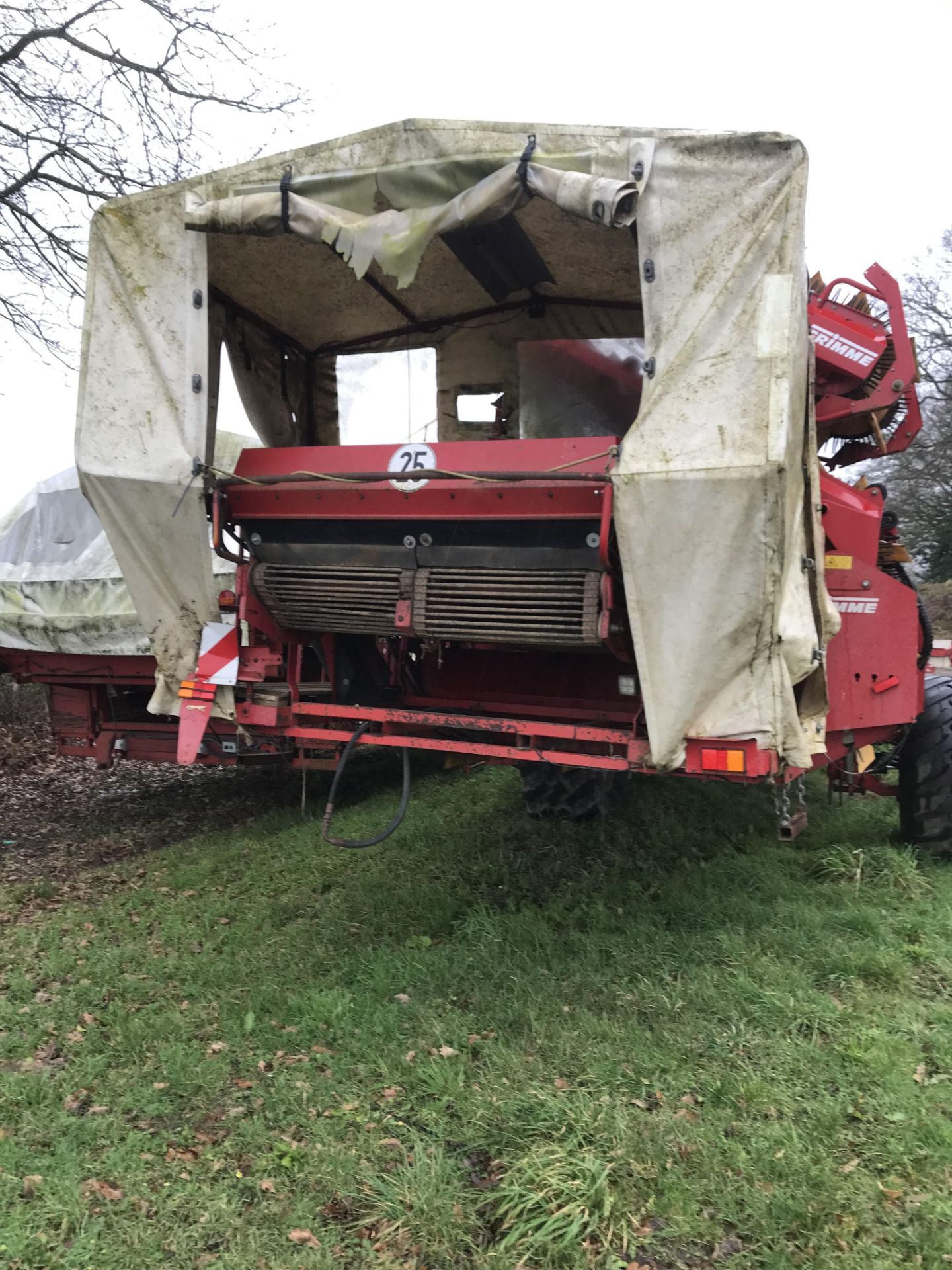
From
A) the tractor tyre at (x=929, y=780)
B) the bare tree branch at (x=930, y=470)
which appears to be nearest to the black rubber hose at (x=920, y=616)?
the tractor tyre at (x=929, y=780)

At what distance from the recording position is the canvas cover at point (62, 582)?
6750 millimetres

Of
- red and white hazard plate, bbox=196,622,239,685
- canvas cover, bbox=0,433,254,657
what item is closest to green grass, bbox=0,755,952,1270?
red and white hazard plate, bbox=196,622,239,685

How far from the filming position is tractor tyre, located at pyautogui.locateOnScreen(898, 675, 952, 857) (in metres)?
4.88

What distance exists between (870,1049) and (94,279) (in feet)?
14.5

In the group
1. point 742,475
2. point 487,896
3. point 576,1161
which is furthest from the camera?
point 487,896

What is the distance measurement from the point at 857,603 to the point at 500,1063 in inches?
105

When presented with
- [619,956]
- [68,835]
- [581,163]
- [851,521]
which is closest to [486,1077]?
[619,956]

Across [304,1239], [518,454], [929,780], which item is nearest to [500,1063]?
[304,1239]

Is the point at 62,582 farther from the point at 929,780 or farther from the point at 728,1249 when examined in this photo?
the point at 728,1249

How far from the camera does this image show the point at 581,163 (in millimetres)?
3219

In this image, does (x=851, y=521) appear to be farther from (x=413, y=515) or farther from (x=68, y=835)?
(x=68, y=835)

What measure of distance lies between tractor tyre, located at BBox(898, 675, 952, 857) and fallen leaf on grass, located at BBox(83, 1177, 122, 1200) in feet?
14.1

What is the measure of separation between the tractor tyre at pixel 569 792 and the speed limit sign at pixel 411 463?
7.64 ft

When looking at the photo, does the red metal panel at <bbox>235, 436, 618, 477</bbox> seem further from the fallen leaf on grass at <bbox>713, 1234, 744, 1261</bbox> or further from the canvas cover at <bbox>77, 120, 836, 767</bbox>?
the fallen leaf on grass at <bbox>713, 1234, 744, 1261</bbox>
